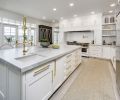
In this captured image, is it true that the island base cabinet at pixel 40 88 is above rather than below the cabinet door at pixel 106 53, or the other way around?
below

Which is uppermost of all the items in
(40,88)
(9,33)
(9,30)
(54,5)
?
(54,5)

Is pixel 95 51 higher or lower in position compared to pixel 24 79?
higher

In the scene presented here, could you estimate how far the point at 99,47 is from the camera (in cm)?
600

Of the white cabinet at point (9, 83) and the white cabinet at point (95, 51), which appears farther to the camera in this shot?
the white cabinet at point (95, 51)

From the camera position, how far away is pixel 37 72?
56.2 inches

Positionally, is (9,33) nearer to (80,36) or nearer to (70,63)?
(70,63)

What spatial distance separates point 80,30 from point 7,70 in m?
6.24

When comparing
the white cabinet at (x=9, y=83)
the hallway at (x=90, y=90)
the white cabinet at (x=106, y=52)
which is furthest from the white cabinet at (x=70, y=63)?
the white cabinet at (x=106, y=52)

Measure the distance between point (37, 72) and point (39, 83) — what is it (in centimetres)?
20

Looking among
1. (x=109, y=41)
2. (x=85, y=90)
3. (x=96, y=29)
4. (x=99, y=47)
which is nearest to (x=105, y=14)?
(x=96, y=29)

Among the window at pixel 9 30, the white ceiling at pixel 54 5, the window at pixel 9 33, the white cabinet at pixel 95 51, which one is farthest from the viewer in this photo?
the white cabinet at pixel 95 51

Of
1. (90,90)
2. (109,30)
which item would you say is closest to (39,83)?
(90,90)

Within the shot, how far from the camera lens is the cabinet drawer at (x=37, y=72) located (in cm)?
127

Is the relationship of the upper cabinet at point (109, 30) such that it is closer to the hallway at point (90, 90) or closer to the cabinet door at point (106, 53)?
the cabinet door at point (106, 53)
